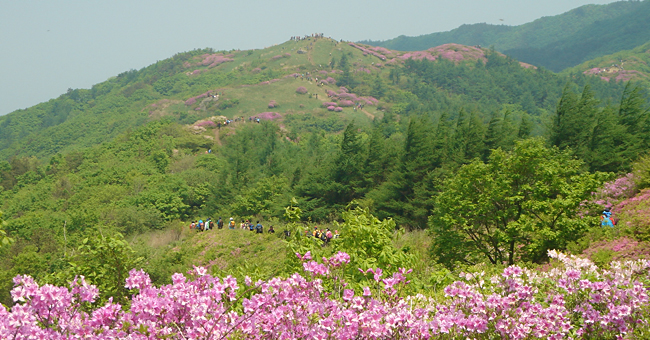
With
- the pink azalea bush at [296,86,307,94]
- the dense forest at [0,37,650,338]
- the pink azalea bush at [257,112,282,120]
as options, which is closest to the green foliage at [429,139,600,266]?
the dense forest at [0,37,650,338]

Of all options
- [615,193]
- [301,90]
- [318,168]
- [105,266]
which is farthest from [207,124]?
[105,266]

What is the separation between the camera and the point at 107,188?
53906mm

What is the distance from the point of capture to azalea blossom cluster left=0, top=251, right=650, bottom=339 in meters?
3.59

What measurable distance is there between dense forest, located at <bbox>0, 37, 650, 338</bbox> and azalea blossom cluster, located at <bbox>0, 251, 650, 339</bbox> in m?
1.27

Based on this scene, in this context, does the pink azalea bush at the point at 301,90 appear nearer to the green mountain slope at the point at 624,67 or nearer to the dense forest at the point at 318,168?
the dense forest at the point at 318,168

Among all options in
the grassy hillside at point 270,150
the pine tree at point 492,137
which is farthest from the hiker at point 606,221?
the pine tree at point 492,137

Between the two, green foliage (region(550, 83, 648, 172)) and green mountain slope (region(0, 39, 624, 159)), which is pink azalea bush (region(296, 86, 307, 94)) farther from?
green foliage (region(550, 83, 648, 172))

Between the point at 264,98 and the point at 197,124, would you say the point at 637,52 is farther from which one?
the point at 197,124

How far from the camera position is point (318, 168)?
43.7 metres

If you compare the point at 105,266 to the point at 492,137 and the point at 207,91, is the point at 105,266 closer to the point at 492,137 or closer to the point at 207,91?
the point at 492,137

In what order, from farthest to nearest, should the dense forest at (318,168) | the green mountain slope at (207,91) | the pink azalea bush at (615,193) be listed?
1. the green mountain slope at (207,91)
2. the pink azalea bush at (615,193)
3. the dense forest at (318,168)

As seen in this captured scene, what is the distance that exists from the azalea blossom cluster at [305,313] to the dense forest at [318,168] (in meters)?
1.27

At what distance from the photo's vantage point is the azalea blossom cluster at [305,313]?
3590mm

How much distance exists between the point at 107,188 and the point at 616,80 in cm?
13773
